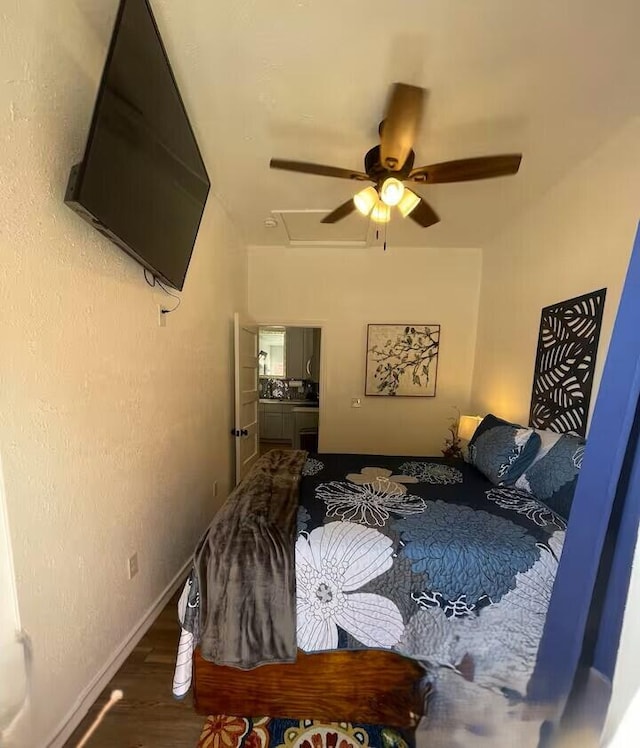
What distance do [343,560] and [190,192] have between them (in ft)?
6.42

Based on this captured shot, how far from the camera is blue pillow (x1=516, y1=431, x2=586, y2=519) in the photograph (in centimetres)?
158

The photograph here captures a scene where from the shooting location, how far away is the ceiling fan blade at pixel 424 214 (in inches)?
81.5

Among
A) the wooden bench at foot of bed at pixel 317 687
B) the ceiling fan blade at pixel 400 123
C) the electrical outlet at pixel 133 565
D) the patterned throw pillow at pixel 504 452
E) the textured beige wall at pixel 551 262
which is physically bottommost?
the wooden bench at foot of bed at pixel 317 687

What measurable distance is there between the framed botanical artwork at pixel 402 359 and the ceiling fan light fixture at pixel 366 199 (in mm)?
1857

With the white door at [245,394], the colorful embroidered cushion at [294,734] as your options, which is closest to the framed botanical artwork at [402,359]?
the white door at [245,394]

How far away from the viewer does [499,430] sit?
220 centimetres

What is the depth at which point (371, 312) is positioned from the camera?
3770 mm

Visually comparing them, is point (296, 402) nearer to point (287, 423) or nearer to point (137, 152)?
point (287, 423)

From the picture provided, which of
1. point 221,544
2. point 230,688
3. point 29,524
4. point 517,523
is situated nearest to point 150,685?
point 230,688

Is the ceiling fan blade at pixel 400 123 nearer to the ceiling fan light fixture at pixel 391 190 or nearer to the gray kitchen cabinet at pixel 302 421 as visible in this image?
the ceiling fan light fixture at pixel 391 190

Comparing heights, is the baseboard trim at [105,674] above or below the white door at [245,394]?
below

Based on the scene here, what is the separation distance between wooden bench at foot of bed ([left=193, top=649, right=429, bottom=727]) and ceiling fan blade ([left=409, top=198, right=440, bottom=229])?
7.65 feet

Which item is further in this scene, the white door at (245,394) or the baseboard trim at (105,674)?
the white door at (245,394)

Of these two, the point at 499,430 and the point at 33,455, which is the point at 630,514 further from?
the point at 499,430
